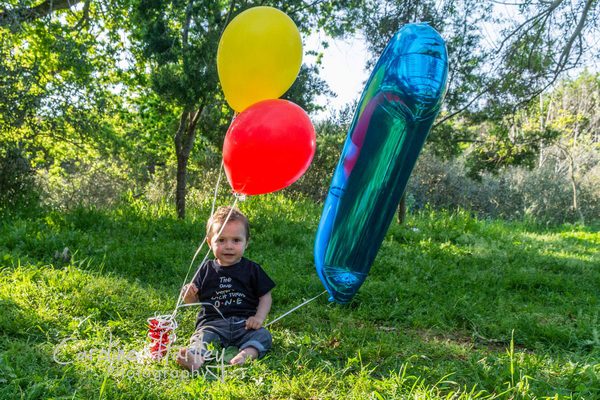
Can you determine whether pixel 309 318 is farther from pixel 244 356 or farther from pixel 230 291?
pixel 244 356

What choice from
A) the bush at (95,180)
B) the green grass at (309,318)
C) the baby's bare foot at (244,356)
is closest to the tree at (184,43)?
the green grass at (309,318)

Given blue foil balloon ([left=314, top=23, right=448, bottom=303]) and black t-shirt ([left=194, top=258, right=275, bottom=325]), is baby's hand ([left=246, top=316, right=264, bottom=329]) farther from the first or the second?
blue foil balloon ([left=314, top=23, right=448, bottom=303])

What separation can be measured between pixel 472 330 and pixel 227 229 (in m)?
1.85

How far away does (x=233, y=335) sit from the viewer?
112 inches

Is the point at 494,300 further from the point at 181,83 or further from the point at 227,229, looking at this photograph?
the point at 181,83

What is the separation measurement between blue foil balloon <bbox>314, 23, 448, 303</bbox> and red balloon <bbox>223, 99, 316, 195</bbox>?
0.37m

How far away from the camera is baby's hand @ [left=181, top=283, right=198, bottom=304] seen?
294cm

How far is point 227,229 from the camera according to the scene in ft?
9.64

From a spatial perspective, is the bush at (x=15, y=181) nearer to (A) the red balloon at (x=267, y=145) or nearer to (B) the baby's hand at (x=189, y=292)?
(B) the baby's hand at (x=189, y=292)

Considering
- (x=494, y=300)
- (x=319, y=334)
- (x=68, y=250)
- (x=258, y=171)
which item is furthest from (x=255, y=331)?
(x=68, y=250)

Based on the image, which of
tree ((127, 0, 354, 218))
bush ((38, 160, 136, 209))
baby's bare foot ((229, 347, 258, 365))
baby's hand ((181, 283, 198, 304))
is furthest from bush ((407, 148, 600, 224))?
baby's bare foot ((229, 347, 258, 365))

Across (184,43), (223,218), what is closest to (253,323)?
(223,218)

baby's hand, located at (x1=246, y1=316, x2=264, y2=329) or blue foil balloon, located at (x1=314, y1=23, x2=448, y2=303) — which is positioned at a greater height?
blue foil balloon, located at (x1=314, y1=23, x2=448, y2=303)

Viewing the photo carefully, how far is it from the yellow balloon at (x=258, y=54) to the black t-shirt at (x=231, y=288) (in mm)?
1011
